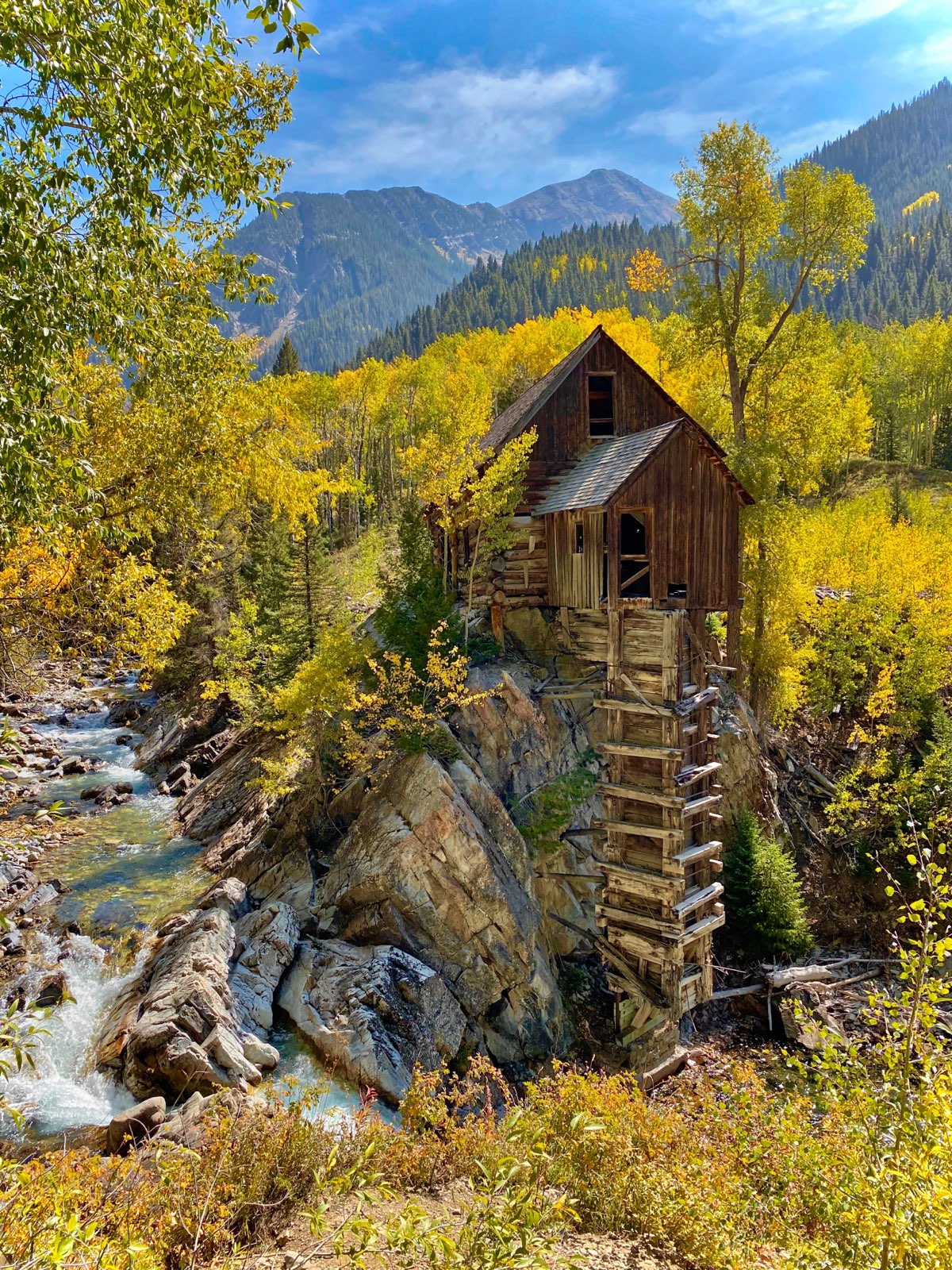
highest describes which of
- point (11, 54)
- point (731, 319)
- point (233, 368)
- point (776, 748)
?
point (731, 319)

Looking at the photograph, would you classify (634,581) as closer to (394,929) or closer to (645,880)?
(645,880)

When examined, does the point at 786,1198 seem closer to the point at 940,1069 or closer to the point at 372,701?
the point at 940,1069

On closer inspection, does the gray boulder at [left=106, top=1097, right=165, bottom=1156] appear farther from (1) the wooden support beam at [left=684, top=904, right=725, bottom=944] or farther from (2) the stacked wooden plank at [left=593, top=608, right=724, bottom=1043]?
(1) the wooden support beam at [left=684, top=904, right=725, bottom=944]

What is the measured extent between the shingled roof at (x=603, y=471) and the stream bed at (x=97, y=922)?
12377 mm

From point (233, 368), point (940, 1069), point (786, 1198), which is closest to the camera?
point (940, 1069)

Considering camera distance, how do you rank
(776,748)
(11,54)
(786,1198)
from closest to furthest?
(11,54), (786,1198), (776,748)

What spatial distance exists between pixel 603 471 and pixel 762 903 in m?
12.1

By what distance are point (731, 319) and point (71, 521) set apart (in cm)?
1988

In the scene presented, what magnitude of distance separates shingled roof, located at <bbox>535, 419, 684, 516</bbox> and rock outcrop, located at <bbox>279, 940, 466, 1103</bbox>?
10.8m

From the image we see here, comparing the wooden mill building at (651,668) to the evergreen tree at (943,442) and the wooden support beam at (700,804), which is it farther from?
the evergreen tree at (943,442)

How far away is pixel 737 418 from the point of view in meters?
20.6

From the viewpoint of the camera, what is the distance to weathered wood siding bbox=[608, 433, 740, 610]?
15.4 meters

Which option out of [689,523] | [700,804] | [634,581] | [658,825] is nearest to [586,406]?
[689,523]

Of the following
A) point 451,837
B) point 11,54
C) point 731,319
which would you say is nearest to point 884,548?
point 731,319
